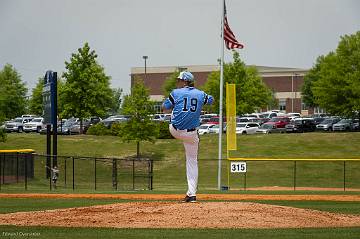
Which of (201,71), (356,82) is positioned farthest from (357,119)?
(201,71)

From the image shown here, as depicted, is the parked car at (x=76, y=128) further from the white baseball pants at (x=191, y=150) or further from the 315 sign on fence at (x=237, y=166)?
the white baseball pants at (x=191, y=150)

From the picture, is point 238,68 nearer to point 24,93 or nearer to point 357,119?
point 357,119

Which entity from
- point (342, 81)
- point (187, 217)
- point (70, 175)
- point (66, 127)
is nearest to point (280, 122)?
point (342, 81)

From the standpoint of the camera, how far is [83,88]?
195ft

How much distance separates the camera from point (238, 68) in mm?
73000

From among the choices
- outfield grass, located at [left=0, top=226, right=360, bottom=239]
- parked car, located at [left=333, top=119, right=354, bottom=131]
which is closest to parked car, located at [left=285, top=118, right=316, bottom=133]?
parked car, located at [left=333, top=119, right=354, bottom=131]

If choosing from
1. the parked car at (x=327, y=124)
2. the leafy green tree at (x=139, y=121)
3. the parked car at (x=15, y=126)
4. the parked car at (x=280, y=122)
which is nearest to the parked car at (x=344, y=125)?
the parked car at (x=327, y=124)

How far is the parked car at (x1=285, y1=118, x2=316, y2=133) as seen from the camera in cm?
6756

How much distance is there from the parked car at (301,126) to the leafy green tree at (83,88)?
1686 centimetres

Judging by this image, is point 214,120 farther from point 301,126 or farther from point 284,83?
point 284,83

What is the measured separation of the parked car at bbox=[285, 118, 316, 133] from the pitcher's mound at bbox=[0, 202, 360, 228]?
54033 millimetres

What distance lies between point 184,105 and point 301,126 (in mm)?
55885

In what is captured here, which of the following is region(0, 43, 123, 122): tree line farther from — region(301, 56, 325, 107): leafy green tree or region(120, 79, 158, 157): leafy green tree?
region(301, 56, 325, 107): leafy green tree

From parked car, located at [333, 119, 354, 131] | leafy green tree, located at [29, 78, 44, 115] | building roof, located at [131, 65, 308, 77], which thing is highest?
building roof, located at [131, 65, 308, 77]
